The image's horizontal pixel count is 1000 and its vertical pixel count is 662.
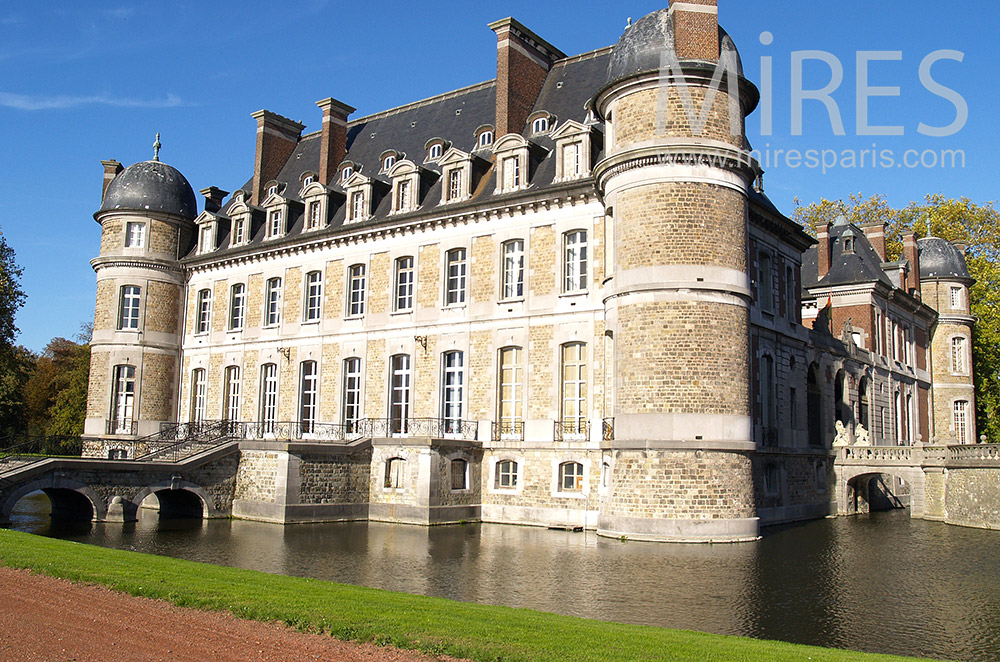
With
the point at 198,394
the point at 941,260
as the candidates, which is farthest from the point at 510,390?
the point at 941,260

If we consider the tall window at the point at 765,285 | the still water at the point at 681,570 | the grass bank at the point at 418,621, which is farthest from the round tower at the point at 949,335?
the grass bank at the point at 418,621

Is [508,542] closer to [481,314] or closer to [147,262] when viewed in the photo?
[481,314]

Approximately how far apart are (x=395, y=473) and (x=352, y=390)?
476cm

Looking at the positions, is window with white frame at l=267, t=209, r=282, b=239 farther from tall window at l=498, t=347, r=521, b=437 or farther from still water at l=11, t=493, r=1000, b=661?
still water at l=11, t=493, r=1000, b=661

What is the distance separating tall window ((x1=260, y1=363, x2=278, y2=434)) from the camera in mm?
28339

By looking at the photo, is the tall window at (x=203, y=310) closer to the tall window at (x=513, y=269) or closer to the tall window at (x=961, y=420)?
the tall window at (x=513, y=269)

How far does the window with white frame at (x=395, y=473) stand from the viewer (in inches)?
874

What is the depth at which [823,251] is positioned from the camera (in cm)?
3281

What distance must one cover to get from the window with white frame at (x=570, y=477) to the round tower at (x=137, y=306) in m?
16.4

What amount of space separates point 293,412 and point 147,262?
8.70 metres

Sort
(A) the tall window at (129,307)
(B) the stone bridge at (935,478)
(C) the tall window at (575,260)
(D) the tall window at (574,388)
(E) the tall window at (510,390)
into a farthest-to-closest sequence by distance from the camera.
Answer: (A) the tall window at (129,307), (E) the tall window at (510,390), (C) the tall window at (575,260), (B) the stone bridge at (935,478), (D) the tall window at (574,388)

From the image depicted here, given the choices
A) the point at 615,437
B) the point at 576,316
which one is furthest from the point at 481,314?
the point at 615,437

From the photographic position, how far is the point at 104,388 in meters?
30.7

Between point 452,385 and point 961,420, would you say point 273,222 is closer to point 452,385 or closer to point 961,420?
point 452,385
